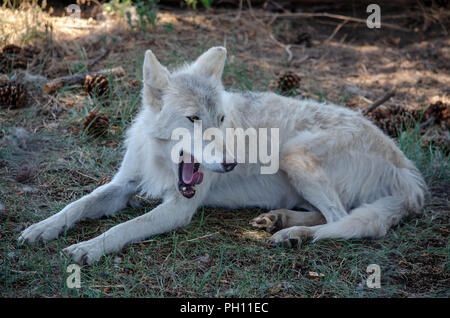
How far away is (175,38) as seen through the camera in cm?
697

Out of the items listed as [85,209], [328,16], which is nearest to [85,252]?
[85,209]

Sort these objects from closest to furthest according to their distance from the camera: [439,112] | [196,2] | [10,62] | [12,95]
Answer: [12,95] < [439,112] < [10,62] < [196,2]

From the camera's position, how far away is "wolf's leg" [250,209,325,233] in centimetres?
387

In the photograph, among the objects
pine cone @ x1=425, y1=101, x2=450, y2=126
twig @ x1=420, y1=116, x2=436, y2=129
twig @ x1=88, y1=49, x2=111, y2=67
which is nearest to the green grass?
twig @ x1=420, y1=116, x2=436, y2=129

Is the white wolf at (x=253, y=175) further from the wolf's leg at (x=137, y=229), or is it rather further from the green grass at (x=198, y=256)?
the green grass at (x=198, y=256)

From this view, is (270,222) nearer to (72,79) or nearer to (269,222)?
(269,222)

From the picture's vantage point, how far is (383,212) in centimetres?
391

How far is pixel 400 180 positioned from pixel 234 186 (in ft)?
4.87

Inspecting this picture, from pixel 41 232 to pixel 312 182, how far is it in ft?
7.20

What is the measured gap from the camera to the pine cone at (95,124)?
5016 mm

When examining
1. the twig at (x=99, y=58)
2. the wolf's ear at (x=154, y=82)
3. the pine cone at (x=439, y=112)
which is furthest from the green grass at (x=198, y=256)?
the twig at (x=99, y=58)

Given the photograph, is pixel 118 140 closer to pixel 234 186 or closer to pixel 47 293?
pixel 234 186

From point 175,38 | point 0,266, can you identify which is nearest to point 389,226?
point 0,266

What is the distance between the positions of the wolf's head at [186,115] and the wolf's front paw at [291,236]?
2.40ft
